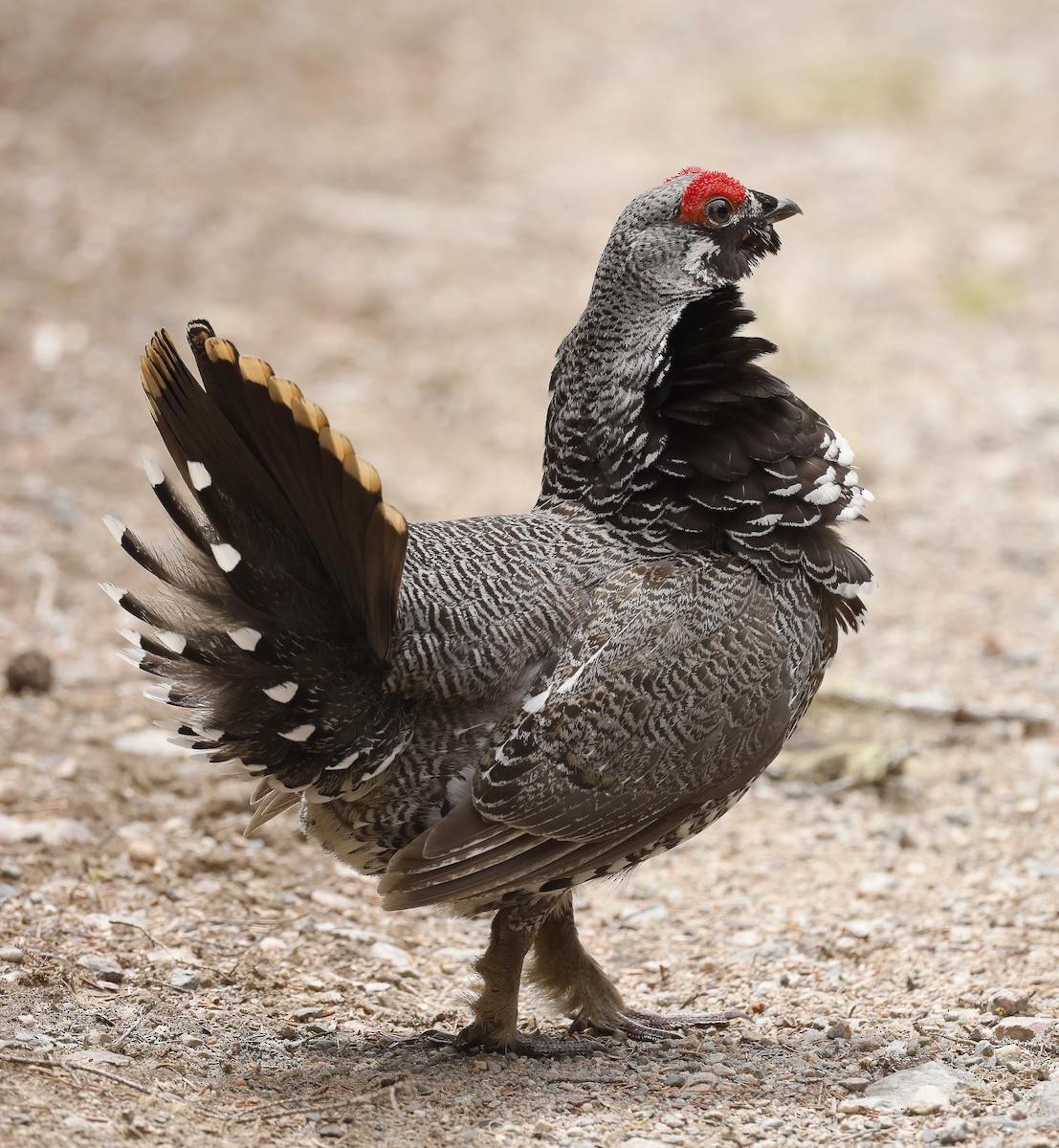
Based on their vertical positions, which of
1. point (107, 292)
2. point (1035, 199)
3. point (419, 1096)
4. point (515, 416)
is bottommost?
point (419, 1096)

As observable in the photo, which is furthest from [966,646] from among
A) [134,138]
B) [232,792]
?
[134,138]

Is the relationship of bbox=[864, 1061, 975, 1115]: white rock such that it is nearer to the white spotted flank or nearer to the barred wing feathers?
the barred wing feathers

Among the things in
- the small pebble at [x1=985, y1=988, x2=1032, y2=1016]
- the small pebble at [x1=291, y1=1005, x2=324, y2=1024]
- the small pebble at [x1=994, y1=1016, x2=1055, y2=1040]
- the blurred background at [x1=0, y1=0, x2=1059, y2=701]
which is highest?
the blurred background at [x1=0, y1=0, x2=1059, y2=701]

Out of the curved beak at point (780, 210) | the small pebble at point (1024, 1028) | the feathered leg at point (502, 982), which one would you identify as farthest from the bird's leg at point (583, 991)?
the curved beak at point (780, 210)

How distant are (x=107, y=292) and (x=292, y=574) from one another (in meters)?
8.51

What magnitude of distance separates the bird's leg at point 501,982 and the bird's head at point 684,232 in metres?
2.30

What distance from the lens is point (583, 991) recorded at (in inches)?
199

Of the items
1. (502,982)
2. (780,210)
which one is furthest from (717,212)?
(502,982)

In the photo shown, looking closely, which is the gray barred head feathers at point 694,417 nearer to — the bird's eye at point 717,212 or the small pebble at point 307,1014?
the bird's eye at point 717,212

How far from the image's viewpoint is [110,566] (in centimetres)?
841

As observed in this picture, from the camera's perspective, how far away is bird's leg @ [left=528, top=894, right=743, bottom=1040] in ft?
16.4

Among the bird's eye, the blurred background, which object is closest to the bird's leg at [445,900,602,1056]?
the bird's eye

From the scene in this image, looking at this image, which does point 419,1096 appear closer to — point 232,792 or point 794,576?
point 794,576

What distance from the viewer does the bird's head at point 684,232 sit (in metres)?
5.07
